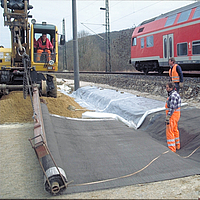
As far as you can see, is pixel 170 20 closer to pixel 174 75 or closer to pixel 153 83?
pixel 153 83

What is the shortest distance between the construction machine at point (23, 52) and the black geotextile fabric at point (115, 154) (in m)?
3.51

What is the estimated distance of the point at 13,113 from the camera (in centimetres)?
730

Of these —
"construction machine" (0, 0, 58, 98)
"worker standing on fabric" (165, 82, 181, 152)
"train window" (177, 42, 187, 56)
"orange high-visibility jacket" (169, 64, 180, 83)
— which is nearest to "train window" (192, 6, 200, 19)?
"train window" (177, 42, 187, 56)

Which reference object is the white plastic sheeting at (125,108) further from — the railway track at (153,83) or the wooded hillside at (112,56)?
the wooded hillside at (112,56)

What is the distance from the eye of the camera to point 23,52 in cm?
907

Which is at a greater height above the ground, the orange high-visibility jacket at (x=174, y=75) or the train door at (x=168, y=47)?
the train door at (x=168, y=47)

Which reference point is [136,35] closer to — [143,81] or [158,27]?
[158,27]

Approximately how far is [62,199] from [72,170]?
69cm

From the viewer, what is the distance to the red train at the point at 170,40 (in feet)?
39.8

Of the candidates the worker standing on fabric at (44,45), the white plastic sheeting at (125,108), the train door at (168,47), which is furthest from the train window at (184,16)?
the worker standing on fabric at (44,45)

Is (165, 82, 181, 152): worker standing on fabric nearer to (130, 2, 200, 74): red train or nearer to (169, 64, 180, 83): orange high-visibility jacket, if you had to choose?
(169, 64, 180, 83): orange high-visibility jacket

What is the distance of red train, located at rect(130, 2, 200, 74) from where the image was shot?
39.8 ft

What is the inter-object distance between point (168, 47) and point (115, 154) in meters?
10.9

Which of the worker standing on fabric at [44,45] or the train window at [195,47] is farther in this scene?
the train window at [195,47]
